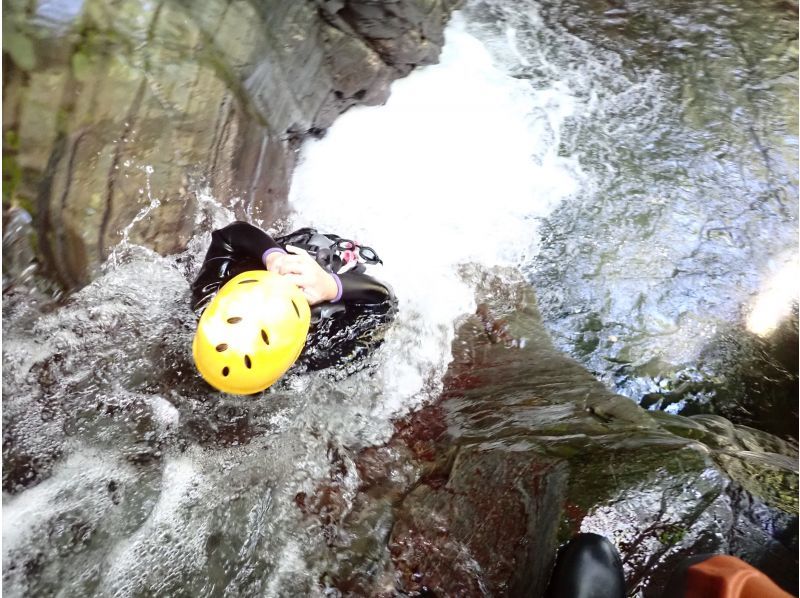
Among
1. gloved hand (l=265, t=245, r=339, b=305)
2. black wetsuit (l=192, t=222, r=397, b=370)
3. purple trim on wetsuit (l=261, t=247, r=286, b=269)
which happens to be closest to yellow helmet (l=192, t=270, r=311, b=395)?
gloved hand (l=265, t=245, r=339, b=305)

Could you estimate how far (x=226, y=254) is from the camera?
2.48 meters

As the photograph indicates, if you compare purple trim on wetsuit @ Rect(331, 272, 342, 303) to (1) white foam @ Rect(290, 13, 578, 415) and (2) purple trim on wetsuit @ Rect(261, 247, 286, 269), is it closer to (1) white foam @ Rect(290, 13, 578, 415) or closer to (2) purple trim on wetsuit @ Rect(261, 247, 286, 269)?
(2) purple trim on wetsuit @ Rect(261, 247, 286, 269)

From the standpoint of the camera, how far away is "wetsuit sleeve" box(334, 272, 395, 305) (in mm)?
2561

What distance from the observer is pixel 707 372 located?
3469 millimetres

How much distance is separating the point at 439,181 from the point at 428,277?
963 mm

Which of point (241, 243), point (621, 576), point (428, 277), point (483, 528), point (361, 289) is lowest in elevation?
point (428, 277)

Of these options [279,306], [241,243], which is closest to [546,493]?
[279,306]

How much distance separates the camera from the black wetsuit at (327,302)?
245 centimetres

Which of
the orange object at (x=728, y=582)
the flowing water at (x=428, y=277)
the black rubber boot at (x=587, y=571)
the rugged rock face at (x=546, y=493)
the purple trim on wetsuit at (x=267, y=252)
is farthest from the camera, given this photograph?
the purple trim on wetsuit at (x=267, y=252)

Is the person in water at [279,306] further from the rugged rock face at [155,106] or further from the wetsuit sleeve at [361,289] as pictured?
the rugged rock face at [155,106]

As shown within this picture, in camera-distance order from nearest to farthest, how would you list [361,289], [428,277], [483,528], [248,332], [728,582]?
[728,582] → [248,332] → [483,528] → [361,289] → [428,277]

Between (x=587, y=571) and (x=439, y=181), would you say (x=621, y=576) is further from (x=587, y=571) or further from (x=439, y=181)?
(x=439, y=181)

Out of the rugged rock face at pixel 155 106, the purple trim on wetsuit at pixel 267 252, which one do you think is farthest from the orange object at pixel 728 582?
the rugged rock face at pixel 155 106

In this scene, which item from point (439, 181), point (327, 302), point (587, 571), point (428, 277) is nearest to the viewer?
point (587, 571)
